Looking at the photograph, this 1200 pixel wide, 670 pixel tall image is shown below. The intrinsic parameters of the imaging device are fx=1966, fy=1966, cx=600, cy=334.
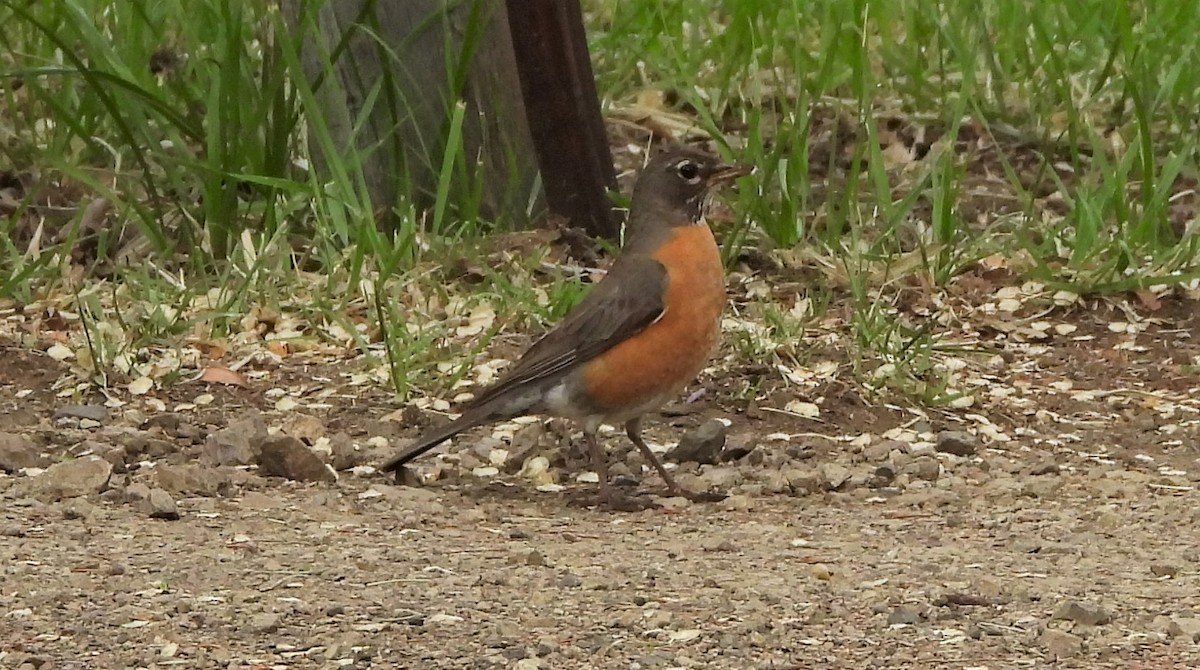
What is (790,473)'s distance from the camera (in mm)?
4941

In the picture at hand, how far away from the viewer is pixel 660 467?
503 cm

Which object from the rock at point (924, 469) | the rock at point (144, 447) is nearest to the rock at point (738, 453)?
the rock at point (924, 469)

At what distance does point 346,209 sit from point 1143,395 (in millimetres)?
2531

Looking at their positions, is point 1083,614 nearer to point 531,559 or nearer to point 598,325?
point 531,559

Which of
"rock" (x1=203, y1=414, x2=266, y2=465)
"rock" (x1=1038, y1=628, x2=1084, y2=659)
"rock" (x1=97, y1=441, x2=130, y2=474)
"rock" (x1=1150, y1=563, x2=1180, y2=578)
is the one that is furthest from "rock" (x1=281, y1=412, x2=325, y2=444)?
"rock" (x1=1038, y1=628, x2=1084, y2=659)

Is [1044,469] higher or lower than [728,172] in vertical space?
lower

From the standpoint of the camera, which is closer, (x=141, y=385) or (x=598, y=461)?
(x=598, y=461)

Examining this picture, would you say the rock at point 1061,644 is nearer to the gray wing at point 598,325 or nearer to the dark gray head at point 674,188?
the gray wing at point 598,325

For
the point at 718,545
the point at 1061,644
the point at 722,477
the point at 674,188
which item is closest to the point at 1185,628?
the point at 1061,644

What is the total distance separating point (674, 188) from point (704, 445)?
2.46 ft

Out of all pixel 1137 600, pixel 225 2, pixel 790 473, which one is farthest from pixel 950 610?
pixel 225 2

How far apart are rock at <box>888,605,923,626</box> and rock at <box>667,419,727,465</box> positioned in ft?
5.29

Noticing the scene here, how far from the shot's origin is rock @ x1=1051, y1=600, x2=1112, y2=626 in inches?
137

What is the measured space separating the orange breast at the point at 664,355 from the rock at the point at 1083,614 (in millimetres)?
1638
